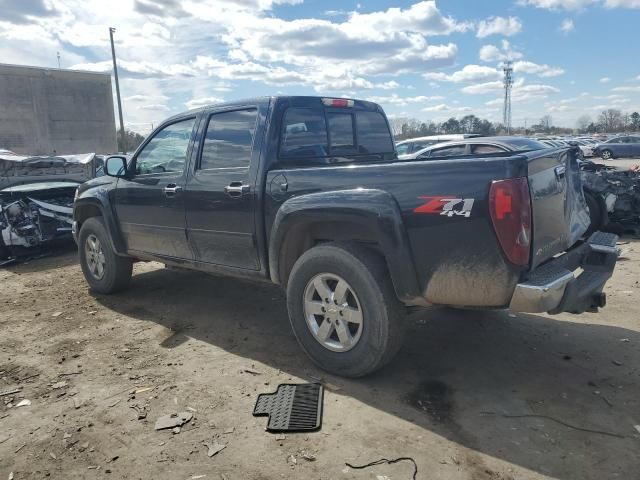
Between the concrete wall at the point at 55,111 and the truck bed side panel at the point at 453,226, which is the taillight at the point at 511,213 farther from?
the concrete wall at the point at 55,111

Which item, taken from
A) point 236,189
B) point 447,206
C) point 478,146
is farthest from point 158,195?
point 478,146

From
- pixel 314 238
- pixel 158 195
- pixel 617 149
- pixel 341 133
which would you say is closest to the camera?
pixel 314 238

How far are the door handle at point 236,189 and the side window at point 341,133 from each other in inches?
35.5

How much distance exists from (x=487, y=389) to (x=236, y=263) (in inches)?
85.8

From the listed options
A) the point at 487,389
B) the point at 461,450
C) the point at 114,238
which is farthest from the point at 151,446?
the point at 114,238

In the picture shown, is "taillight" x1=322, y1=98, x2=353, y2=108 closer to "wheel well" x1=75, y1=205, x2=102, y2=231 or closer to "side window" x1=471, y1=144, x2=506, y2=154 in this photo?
"wheel well" x1=75, y1=205, x2=102, y2=231

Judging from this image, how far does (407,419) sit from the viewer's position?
308cm

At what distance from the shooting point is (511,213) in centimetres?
280

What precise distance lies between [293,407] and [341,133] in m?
2.47

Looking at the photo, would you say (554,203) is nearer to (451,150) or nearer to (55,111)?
(451,150)

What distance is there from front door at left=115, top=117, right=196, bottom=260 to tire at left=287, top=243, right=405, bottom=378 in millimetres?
1549

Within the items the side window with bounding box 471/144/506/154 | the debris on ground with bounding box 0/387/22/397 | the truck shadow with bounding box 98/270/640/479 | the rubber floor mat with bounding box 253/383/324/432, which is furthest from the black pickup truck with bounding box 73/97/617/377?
the side window with bounding box 471/144/506/154

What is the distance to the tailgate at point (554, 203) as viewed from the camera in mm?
2977

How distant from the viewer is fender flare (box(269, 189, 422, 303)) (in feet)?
10.3
